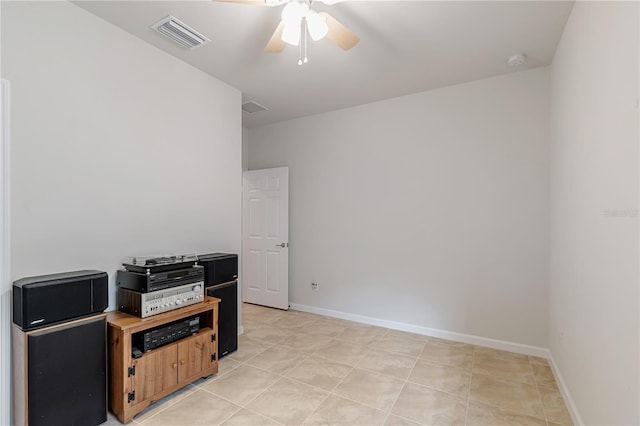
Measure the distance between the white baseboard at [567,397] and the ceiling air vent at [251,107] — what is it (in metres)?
4.16

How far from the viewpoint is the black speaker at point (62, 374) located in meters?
1.68

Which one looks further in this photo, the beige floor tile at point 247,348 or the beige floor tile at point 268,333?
the beige floor tile at point 268,333

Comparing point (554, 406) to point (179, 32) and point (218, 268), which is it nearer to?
point (218, 268)

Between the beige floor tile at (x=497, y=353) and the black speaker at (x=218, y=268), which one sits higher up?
the black speaker at (x=218, y=268)

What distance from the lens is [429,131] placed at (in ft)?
11.7

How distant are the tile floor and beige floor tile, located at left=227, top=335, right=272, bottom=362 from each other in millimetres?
10

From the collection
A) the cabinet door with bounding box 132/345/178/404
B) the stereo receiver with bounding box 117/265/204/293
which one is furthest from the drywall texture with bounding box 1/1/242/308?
the cabinet door with bounding box 132/345/178/404

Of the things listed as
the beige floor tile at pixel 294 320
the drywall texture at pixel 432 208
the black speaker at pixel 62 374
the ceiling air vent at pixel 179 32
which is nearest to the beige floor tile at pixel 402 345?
the drywall texture at pixel 432 208

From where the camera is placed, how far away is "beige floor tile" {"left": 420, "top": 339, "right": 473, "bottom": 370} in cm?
287

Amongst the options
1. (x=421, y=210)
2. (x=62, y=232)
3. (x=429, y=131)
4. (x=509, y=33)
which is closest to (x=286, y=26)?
(x=509, y=33)

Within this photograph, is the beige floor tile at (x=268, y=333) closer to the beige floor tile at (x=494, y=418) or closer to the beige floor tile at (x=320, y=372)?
the beige floor tile at (x=320, y=372)

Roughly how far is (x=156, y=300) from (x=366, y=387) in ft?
5.80

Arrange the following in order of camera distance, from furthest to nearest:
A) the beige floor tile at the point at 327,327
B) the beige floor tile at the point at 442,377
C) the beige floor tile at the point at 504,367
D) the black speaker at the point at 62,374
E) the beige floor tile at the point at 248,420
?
1. the beige floor tile at the point at 327,327
2. the beige floor tile at the point at 504,367
3. the beige floor tile at the point at 442,377
4. the beige floor tile at the point at 248,420
5. the black speaker at the point at 62,374

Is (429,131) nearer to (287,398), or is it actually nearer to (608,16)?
(608,16)
